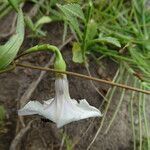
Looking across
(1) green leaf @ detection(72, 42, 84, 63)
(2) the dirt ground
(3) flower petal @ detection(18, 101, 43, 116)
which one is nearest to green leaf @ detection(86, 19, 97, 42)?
(1) green leaf @ detection(72, 42, 84, 63)

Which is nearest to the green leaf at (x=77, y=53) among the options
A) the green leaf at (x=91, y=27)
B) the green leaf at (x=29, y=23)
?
the green leaf at (x=91, y=27)

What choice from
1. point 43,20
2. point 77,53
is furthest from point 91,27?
point 43,20

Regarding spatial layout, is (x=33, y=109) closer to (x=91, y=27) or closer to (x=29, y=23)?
(x=91, y=27)

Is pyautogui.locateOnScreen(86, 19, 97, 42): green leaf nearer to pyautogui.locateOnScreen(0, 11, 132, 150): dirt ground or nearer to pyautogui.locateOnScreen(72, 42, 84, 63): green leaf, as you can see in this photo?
pyautogui.locateOnScreen(72, 42, 84, 63): green leaf

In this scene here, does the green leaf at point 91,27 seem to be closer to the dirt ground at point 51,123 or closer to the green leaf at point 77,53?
the green leaf at point 77,53

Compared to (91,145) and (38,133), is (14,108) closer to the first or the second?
(38,133)

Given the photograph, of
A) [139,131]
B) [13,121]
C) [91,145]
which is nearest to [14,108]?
[13,121]
